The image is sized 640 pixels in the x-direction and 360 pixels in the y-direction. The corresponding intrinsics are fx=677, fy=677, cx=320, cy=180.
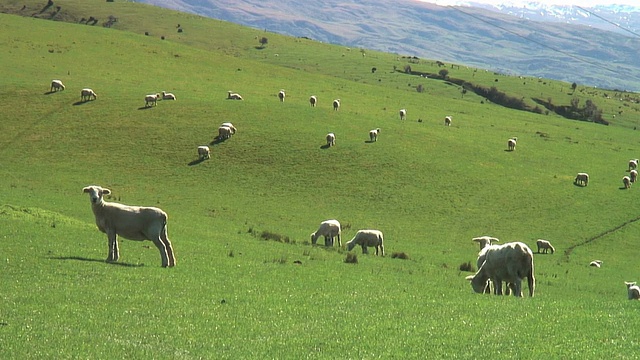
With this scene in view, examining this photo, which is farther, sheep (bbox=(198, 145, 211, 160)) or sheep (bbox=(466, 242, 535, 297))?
sheep (bbox=(198, 145, 211, 160))

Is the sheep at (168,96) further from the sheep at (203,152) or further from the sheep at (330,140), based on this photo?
the sheep at (330,140)

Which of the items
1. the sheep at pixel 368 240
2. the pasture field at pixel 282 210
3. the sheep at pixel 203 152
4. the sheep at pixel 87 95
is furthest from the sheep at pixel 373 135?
the sheep at pixel 368 240

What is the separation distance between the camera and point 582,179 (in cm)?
6388

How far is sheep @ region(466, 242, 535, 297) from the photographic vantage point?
73.6 ft

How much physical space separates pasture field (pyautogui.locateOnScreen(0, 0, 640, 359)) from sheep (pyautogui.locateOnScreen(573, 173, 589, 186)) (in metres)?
0.80

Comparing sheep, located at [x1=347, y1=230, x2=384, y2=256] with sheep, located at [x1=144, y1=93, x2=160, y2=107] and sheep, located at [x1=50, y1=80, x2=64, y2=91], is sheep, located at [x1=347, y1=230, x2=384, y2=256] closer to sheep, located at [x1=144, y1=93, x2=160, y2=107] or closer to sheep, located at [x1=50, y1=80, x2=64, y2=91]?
sheep, located at [x1=144, y1=93, x2=160, y2=107]

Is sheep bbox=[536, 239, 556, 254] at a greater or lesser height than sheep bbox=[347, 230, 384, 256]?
lesser

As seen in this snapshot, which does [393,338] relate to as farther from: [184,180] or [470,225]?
[184,180]

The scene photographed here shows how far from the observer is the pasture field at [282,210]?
1491 centimetres

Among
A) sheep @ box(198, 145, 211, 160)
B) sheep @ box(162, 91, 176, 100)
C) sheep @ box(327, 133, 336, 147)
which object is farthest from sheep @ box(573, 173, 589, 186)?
sheep @ box(162, 91, 176, 100)

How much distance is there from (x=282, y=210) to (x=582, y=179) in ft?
101

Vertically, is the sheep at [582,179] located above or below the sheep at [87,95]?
above

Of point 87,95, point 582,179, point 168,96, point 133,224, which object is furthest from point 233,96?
point 133,224

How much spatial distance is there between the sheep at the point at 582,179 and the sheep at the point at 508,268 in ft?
144
